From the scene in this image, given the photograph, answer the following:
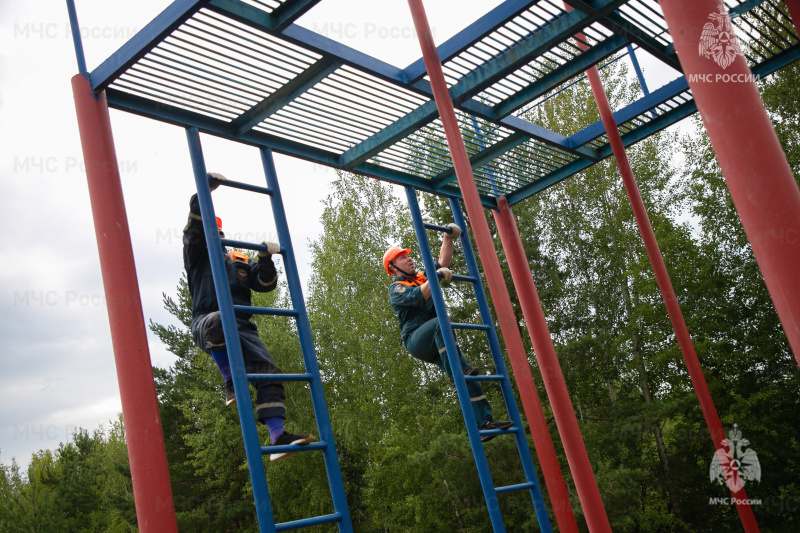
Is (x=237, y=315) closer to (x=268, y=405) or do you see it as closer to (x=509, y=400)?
(x=268, y=405)

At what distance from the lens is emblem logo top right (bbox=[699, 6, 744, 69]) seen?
347cm

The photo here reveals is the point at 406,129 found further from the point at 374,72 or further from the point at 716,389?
the point at 716,389

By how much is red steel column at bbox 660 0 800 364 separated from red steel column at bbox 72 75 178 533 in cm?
345

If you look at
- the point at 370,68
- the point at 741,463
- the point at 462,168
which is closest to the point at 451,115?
the point at 462,168

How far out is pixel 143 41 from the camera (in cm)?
457

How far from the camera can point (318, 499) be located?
2250 centimetres

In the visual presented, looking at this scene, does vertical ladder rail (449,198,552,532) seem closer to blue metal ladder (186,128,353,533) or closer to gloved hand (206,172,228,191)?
blue metal ladder (186,128,353,533)

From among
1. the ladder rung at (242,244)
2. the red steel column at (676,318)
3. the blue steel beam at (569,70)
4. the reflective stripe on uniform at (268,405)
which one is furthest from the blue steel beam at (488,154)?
the reflective stripe on uniform at (268,405)

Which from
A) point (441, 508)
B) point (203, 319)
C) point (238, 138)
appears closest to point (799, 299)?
point (203, 319)

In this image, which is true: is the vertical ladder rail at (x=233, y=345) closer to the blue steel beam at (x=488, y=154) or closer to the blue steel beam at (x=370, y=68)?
the blue steel beam at (x=370, y=68)

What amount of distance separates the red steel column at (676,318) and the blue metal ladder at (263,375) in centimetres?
311

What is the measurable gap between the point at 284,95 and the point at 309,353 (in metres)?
2.03

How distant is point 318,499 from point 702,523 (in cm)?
1145

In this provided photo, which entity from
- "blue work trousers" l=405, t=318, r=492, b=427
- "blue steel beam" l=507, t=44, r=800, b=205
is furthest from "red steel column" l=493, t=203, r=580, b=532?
"blue steel beam" l=507, t=44, r=800, b=205
